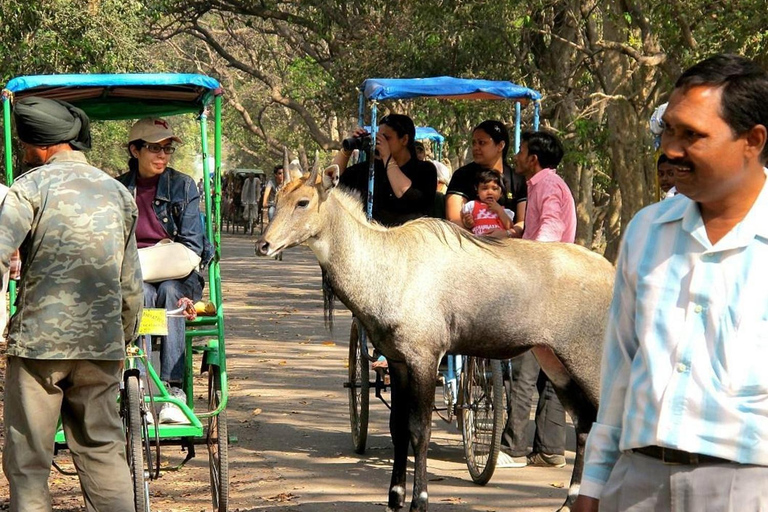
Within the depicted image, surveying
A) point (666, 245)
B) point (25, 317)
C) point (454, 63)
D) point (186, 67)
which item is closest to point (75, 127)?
point (25, 317)

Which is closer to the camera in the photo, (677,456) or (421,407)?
(677,456)

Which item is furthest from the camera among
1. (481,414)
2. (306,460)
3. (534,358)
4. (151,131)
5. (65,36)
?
(65,36)

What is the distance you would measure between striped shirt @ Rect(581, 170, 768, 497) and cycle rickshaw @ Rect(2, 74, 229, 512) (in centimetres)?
380

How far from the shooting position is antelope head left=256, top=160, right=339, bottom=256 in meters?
7.57

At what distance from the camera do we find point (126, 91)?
828 centimetres

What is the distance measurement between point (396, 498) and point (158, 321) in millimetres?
1636

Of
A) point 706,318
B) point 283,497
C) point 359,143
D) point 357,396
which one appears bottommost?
point 283,497

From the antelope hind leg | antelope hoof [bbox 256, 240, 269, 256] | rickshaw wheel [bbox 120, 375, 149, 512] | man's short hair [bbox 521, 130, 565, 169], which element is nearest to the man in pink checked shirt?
man's short hair [bbox 521, 130, 565, 169]

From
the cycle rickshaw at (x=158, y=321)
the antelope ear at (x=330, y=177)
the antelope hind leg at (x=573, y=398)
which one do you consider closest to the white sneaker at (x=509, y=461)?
the antelope hind leg at (x=573, y=398)

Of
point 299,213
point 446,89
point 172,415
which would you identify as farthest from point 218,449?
point 446,89

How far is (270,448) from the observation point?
9.61 m

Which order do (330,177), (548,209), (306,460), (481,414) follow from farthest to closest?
(306,460) → (481,414) → (548,209) → (330,177)

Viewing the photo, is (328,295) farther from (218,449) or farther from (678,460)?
(678,460)

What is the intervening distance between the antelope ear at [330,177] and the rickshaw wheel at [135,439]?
1.71 meters
